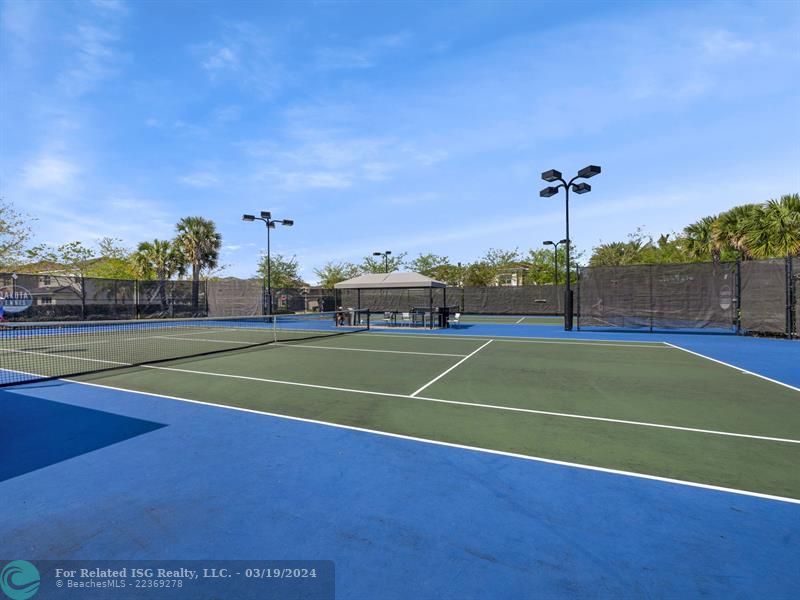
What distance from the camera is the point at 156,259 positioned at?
34.8 meters

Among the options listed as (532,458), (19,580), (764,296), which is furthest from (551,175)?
(19,580)

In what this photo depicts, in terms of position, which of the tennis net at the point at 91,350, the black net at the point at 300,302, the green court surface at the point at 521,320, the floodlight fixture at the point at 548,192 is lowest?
the green court surface at the point at 521,320

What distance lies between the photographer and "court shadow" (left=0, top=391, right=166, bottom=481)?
4.14m

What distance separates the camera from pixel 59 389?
721 cm

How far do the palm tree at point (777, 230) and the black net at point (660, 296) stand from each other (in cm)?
561

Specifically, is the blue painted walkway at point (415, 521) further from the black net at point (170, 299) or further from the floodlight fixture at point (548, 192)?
the black net at point (170, 299)

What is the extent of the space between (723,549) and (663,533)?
0.34 m

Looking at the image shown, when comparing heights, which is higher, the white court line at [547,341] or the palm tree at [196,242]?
the palm tree at [196,242]

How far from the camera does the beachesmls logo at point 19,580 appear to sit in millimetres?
2318

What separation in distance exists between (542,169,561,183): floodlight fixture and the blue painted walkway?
1659 centimetres

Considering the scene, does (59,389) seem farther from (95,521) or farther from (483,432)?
(483,432)

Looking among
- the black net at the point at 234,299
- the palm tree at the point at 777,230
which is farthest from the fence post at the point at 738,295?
the black net at the point at 234,299

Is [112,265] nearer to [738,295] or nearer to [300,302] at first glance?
[300,302]


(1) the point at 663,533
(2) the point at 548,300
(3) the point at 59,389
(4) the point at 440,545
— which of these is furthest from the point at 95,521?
(2) the point at 548,300
